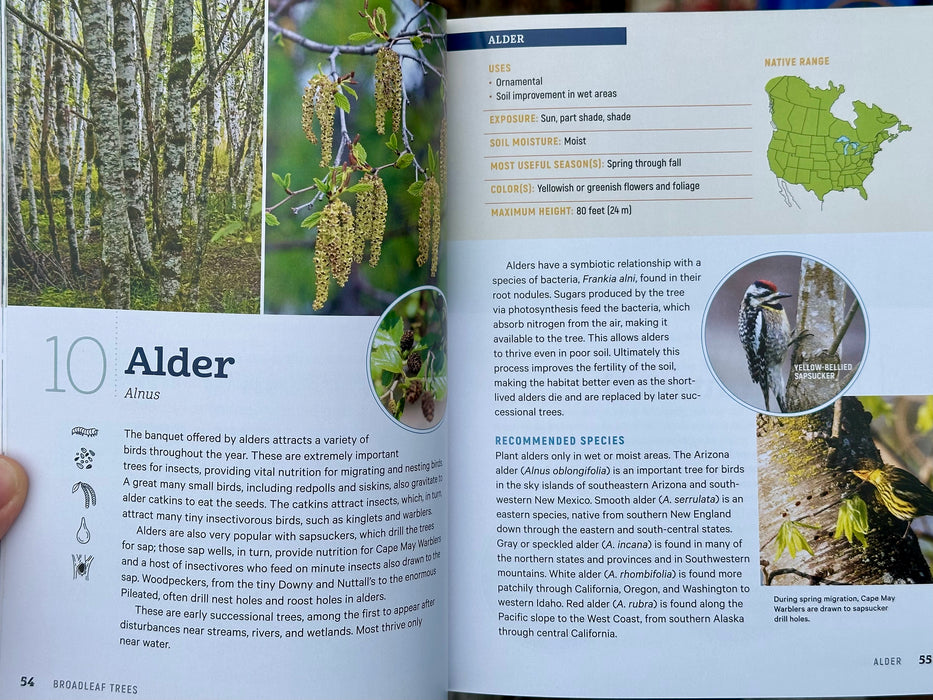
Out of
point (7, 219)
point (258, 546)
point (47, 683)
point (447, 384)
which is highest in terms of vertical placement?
point (7, 219)

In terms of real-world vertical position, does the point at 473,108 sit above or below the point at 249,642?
above

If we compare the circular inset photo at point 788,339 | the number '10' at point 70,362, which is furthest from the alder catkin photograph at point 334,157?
the circular inset photo at point 788,339

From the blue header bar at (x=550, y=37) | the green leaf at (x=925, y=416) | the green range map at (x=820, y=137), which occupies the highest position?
the blue header bar at (x=550, y=37)

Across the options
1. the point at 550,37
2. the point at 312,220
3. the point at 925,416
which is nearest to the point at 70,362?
the point at 312,220

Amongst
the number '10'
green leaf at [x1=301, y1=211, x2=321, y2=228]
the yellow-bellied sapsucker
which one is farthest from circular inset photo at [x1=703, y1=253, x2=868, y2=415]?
the number '10'

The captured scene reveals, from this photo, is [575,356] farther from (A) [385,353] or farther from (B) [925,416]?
(B) [925,416]

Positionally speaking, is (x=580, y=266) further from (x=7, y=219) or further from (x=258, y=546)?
(x=7, y=219)

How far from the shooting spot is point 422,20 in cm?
62

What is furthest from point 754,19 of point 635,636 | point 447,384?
point 635,636

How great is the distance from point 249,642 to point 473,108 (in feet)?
1.44

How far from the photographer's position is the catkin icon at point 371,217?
0.60 m

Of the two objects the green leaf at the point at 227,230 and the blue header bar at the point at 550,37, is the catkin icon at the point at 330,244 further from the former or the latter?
the blue header bar at the point at 550,37

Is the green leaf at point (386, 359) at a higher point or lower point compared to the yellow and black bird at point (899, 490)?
higher

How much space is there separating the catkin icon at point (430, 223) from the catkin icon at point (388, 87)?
51 mm
